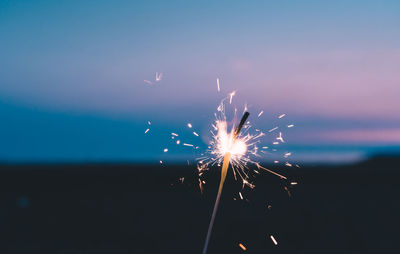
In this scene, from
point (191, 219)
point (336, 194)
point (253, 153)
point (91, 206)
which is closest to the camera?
point (253, 153)

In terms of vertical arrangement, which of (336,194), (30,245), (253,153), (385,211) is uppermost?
(336,194)

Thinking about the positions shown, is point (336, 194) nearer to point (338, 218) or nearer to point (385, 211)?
point (385, 211)

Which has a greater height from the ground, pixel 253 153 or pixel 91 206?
pixel 91 206

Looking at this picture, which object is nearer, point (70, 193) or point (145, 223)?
point (145, 223)

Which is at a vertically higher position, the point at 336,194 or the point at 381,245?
the point at 336,194

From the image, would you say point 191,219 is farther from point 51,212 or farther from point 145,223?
point 51,212

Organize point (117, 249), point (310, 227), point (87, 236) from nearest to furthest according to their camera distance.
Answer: point (117, 249), point (87, 236), point (310, 227)

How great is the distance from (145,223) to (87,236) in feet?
8.54

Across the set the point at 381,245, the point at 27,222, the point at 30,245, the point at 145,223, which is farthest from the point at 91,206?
the point at 381,245

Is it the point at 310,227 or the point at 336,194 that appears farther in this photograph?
the point at 336,194

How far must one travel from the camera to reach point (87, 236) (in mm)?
13742

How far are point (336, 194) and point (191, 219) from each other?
477 inches

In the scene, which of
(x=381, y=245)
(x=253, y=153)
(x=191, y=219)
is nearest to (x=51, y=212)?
(x=191, y=219)

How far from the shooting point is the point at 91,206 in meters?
19.8
